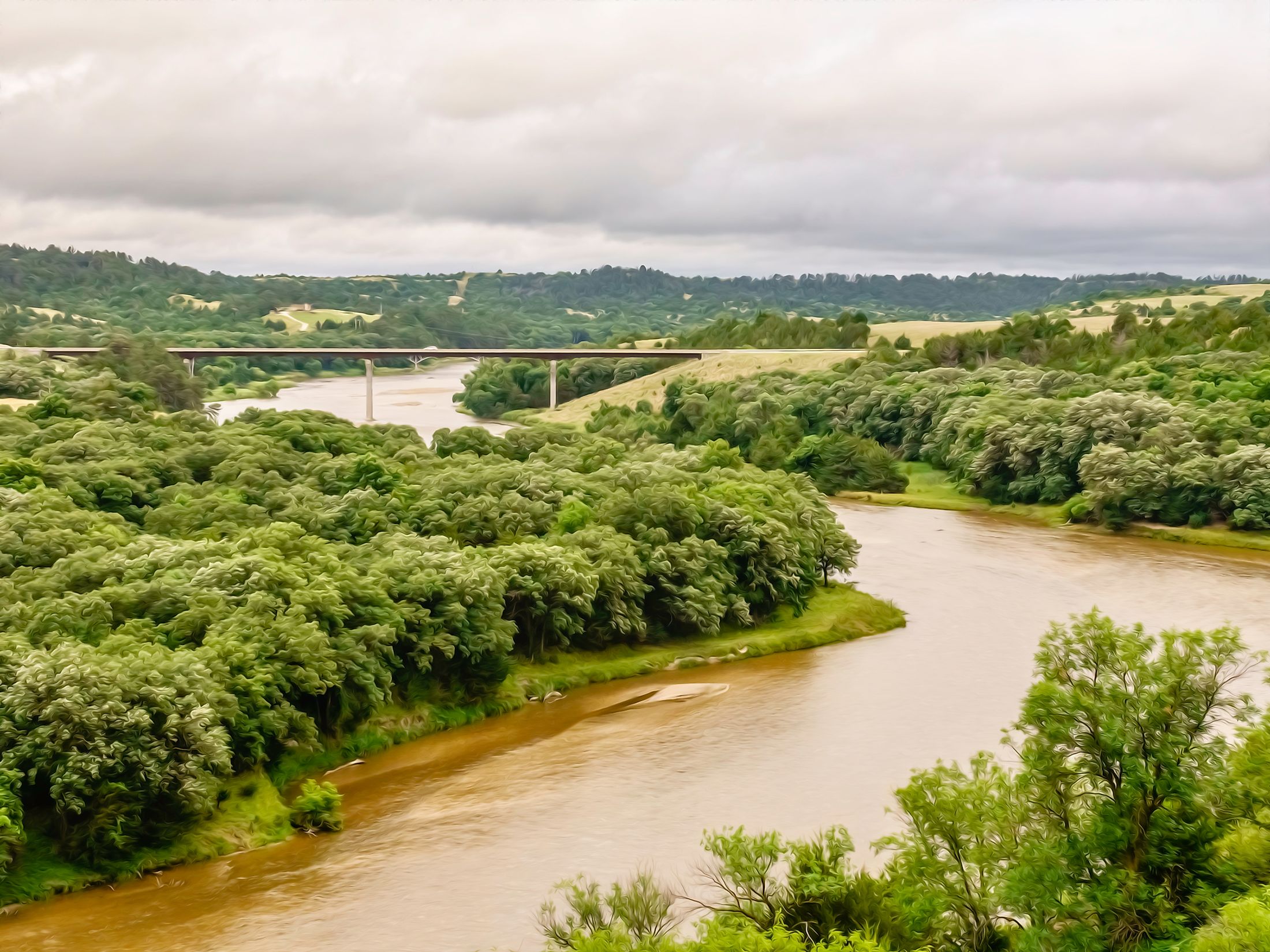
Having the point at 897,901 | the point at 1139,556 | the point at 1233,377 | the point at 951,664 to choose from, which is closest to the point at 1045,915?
the point at 897,901

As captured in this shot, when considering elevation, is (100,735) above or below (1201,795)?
below

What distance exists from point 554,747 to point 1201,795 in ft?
80.5

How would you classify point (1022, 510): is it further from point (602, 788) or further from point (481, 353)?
point (481, 353)

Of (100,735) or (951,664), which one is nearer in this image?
(100,735)

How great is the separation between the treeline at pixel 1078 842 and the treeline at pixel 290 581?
45.1 ft

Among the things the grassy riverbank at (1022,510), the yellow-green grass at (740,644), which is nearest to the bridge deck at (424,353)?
the grassy riverbank at (1022,510)

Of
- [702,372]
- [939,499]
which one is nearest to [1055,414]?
[939,499]

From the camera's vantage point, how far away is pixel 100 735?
3117cm

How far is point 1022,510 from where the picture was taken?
9094cm

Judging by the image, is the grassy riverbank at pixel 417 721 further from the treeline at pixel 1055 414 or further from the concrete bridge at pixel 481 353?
the concrete bridge at pixel 481 353

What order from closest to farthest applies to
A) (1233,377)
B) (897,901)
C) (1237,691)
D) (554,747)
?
(897,901) → (554,747) → (1237,691) → (1233,377)

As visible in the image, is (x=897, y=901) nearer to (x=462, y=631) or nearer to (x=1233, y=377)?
(x=462, y=631)

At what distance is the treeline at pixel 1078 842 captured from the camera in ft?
67.5

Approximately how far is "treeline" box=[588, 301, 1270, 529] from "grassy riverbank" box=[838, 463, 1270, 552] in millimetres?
772
